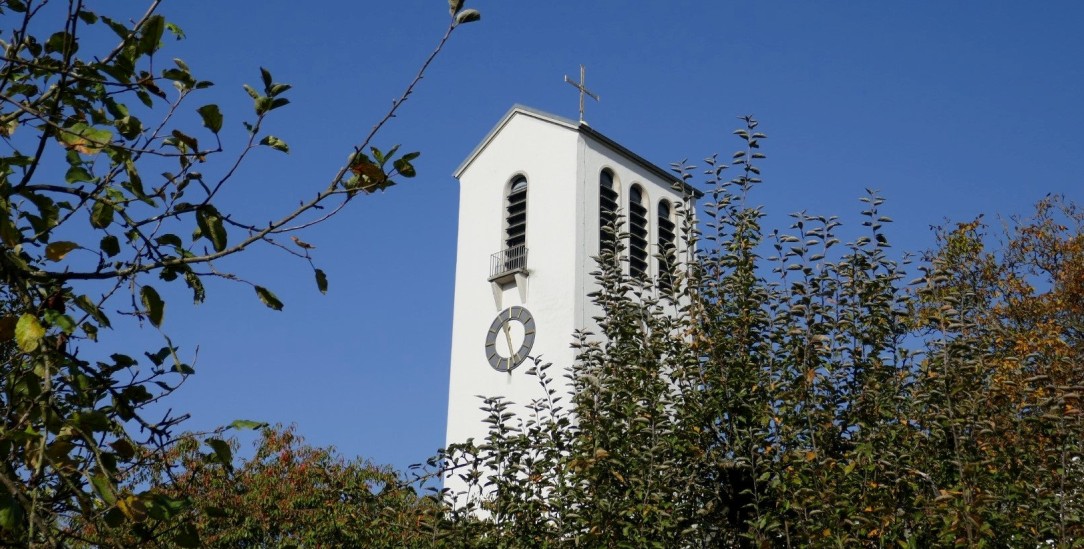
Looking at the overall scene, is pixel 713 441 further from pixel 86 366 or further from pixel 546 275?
pixel 546 275

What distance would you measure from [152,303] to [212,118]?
609 mm

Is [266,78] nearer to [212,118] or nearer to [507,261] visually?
[212,118]

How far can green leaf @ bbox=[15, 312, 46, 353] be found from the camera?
3.14m

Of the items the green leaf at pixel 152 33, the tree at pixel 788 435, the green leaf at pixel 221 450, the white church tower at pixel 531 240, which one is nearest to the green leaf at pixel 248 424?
the green leaf at pixel 221 450

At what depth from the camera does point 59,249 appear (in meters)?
3.64

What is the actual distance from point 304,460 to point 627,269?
9.53 metres

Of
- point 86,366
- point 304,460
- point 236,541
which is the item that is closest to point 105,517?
point 86,366

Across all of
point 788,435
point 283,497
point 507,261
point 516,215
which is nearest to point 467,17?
point 788,435

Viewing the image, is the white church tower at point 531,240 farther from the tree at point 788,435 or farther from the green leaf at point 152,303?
the green leaf at point 152,303

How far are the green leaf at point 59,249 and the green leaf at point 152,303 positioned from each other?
0.99 feet

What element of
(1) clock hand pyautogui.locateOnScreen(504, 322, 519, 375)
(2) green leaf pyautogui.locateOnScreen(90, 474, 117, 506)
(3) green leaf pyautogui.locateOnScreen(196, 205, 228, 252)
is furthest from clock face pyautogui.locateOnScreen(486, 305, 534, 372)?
(2) green leaf pyautogui.locateOnScreen(90, 474, 117, 506)

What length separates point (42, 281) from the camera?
3.70m

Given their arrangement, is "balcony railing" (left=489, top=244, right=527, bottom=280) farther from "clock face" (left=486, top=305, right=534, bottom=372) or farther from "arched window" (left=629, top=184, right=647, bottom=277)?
"arched window" (left=629, top=184, right=647, bottom=277)

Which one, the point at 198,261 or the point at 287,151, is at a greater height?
the point at 287,151
